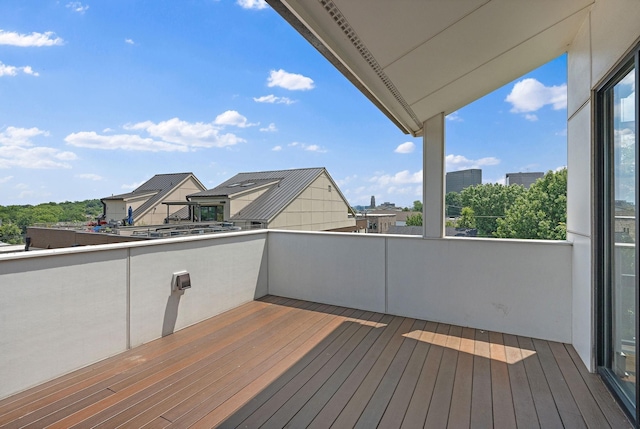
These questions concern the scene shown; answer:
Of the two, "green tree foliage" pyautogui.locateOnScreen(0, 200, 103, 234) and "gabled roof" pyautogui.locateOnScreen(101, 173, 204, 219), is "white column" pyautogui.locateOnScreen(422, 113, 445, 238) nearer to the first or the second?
"green tree foliage" pyautogui.locateOnScreen(0, 200, 103, 234)

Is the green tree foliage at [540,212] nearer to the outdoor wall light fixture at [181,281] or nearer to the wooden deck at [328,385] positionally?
the wooden deck at [328,385]

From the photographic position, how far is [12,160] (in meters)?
12.1

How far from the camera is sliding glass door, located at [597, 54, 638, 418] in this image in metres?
1.71

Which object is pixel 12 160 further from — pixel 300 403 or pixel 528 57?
pixel 528 57

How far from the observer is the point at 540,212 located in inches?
158

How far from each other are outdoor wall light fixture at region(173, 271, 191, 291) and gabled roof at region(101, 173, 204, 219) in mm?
12487

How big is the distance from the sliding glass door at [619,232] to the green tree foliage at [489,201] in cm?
163

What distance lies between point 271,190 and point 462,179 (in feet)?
33.3

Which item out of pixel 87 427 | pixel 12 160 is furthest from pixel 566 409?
pixel 12 160

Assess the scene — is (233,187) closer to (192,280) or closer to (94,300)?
(192,280)

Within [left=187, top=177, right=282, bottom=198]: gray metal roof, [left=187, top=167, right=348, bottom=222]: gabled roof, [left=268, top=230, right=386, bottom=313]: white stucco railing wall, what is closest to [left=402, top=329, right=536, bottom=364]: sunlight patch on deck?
[left=268, top=230, right=386, bottom=313]: white stucco railing wall

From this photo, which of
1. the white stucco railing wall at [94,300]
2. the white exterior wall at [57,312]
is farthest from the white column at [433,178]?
the white exterior wall at [57,312]

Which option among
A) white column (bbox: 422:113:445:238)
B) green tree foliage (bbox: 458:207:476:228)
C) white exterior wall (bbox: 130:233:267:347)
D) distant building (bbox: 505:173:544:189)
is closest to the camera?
white exterior wall (bbox: 130:233:267:347)

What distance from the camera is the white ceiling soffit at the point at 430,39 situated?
1619mm
